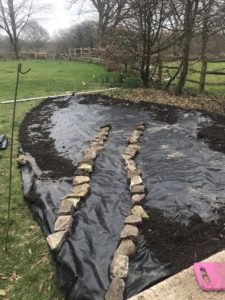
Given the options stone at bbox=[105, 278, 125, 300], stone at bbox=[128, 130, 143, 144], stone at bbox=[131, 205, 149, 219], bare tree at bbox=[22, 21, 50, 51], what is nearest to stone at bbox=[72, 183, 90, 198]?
stone at bbox=[131, 205, 149, 219]

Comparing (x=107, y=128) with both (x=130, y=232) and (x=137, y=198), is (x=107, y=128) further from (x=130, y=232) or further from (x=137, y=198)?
(x=130, y=232)

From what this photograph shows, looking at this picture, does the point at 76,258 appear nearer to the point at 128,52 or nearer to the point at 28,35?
the point at 128,52

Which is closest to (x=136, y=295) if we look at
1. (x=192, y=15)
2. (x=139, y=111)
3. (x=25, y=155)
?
(x=25, y=155)

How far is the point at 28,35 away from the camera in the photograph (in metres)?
52.2

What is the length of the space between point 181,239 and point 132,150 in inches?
99.0

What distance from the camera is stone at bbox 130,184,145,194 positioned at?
4280 mm

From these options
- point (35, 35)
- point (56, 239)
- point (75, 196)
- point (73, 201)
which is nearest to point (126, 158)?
point (75, 196)

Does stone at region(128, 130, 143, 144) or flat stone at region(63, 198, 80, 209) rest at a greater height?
flat stone at region(63, 198, 80, 209)

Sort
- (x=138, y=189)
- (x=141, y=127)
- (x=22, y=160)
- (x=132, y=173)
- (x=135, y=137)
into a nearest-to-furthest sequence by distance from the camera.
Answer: (x=138, y=189)
(x=132, y=173)
(x=22, y=160)
(x=135, y=137)
(x=141, y=127)

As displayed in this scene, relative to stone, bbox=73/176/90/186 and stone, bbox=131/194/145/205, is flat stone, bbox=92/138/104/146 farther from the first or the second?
stone, bbox=131/194/145/205

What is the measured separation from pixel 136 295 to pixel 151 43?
10127mm

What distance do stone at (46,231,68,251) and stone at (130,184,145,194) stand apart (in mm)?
1154

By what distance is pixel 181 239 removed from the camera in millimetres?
3371

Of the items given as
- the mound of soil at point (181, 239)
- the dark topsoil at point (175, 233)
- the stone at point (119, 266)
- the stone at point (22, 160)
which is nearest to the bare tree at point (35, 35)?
the stone at point (22, 160)
